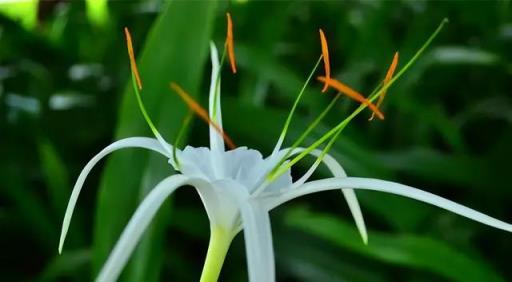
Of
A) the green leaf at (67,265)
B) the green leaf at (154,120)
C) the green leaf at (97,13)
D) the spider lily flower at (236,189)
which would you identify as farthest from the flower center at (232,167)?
the green leaf at (97,13)

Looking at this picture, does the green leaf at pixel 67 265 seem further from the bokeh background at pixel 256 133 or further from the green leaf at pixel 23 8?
the green leaf at pixel 23 8

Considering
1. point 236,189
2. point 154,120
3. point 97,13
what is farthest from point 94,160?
point 97,13

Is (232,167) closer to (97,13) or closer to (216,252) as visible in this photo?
(216,252)

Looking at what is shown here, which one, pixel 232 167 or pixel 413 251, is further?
pixel 413 251

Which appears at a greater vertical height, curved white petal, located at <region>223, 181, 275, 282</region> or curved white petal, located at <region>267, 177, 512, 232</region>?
curved white petal, located at <region>267, 177, 512, 232</region>

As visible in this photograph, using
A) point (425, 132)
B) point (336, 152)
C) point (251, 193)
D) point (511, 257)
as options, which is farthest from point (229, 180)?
point (425, 132)

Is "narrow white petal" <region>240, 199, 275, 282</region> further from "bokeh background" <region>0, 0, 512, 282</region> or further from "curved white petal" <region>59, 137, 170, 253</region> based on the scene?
"bokeh background" <region>0, 0, 512, 282</region>

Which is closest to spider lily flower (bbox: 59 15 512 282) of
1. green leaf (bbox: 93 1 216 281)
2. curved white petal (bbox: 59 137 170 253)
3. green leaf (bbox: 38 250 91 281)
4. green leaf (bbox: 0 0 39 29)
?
curved white petal (bbox: 59 137 170 253)
